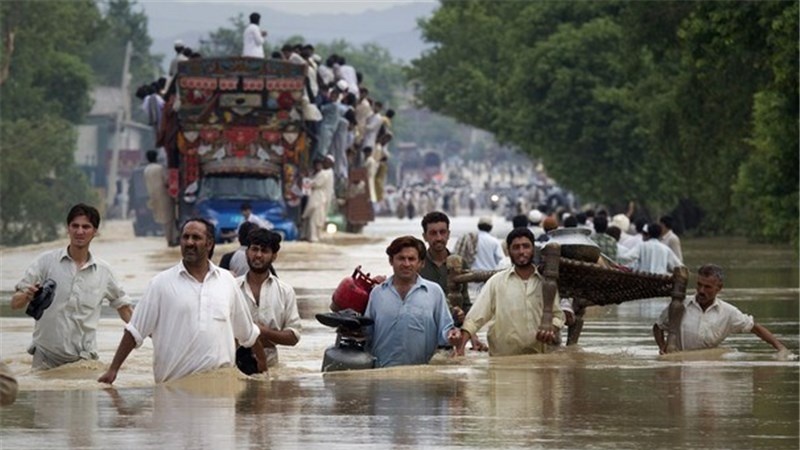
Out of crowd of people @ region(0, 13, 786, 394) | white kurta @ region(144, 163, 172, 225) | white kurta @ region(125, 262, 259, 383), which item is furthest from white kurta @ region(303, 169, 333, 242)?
white kurta @ region(125, 262, 259, 383)

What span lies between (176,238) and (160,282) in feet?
127

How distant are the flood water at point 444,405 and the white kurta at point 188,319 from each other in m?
0.15

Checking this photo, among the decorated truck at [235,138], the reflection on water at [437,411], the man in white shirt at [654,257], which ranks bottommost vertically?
the reflection on water at [437,411]

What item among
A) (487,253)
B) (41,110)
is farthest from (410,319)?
(41,110)

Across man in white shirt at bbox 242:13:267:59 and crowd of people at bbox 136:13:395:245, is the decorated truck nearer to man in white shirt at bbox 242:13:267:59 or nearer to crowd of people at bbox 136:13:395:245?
crowd of people at bbox 136:13:395:245

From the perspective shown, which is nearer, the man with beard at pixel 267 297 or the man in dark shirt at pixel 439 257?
the man with beard at pixel 267 297

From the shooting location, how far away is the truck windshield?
49.8 meters

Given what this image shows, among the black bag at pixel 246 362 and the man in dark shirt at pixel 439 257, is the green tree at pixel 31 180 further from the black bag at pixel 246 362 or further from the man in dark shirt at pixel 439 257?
the black bag at pixel 246 362

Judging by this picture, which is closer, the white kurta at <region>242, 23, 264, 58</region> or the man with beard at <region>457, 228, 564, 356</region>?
the man with beard at <region>457, 228, 564, 356</region>

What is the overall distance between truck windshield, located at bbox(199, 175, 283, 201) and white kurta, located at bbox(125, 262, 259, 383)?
34.8 m

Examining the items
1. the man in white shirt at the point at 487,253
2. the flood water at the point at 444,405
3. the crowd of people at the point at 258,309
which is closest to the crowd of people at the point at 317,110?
the man in white shirt at the point at 487,253

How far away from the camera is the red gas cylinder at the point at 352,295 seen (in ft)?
55.3

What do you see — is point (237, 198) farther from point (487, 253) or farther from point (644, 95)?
point (487, 253)

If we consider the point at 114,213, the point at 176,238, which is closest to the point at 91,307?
the point at 176,238
